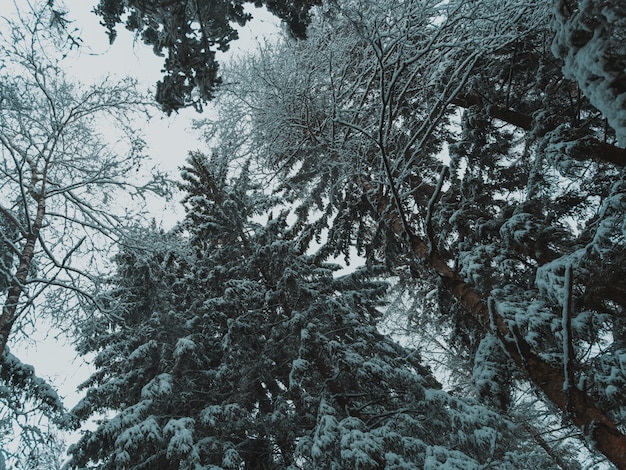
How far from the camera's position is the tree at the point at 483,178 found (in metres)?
3.22

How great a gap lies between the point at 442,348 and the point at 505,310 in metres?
7.89

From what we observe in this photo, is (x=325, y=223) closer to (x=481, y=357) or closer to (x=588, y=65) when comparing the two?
(x=481, y=357)

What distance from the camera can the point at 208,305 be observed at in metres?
6.82

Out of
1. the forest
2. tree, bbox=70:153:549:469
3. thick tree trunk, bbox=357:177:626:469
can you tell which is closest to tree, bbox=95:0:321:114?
the forest

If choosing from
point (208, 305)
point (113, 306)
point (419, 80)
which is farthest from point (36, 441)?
point (419, 80)

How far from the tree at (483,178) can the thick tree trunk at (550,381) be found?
0.01m

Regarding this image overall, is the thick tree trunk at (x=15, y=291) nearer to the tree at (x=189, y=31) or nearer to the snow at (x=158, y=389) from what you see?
the snow at (x=158, y=389)

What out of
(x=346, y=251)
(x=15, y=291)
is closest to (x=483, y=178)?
(x=346, y=251)

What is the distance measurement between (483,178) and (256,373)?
4.99m

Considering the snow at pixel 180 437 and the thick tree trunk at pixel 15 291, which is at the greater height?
the thick tree trunk at pixel 15 291

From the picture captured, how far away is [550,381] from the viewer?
321 centimetres

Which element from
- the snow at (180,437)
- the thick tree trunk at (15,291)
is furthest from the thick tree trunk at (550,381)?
the thick tree trunk at (15,291)

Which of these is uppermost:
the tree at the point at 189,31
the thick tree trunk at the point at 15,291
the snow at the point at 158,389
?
the tree at the point at 189,31

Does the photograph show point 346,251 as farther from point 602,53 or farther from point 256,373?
point 602,53
